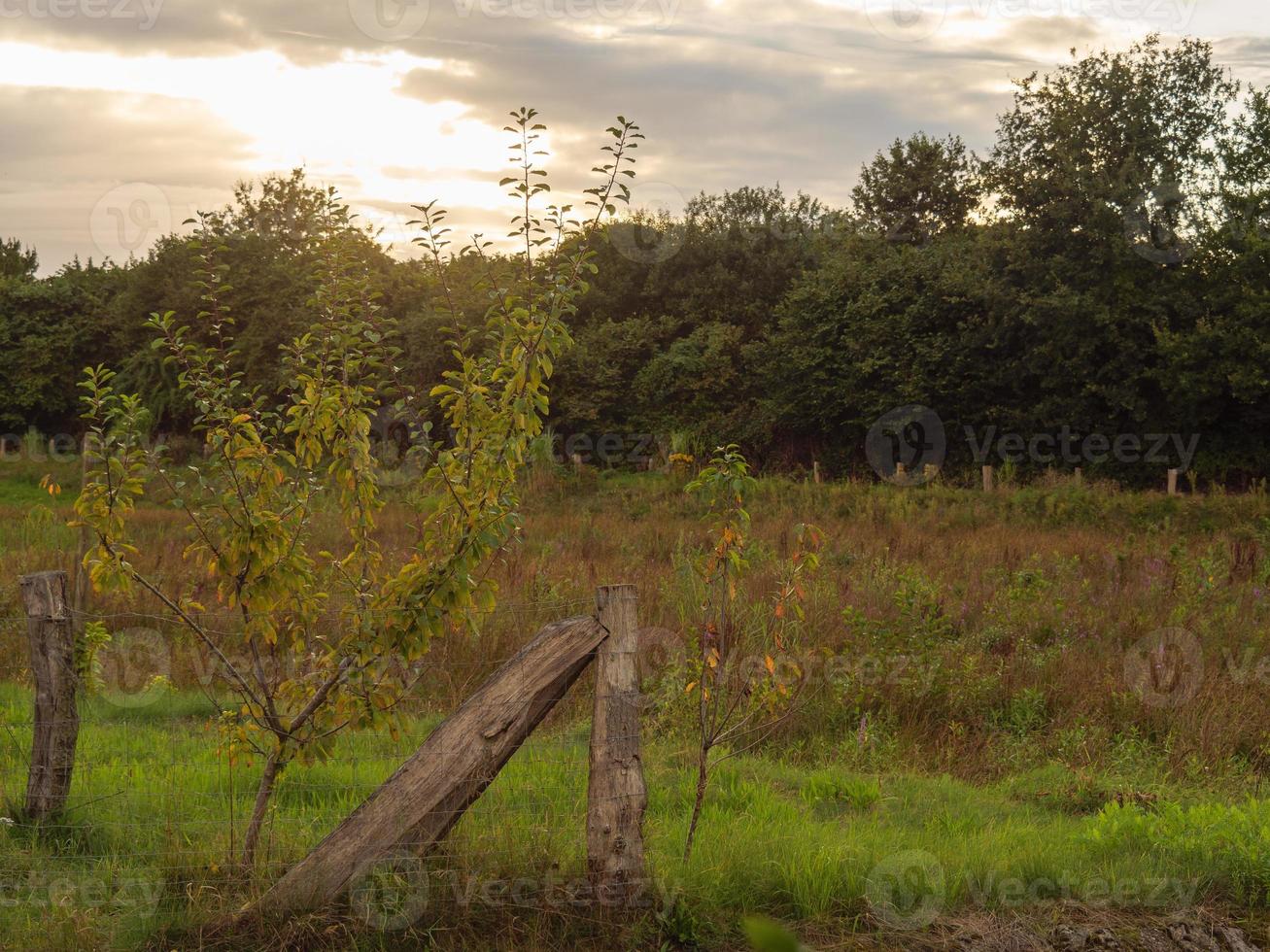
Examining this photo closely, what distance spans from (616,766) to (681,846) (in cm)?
85

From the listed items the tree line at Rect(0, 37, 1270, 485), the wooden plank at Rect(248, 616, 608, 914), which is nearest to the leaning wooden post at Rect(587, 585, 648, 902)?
the wooden plank at Rect(248, 616, 608, 914)

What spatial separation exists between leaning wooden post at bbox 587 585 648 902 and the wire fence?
0.59ft

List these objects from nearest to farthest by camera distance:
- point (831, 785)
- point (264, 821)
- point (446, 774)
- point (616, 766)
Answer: point (446, 774) < point (616, 766) < point (264, 821) < point (831, 785)

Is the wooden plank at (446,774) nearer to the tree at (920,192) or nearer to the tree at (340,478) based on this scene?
the tree at (340,478)

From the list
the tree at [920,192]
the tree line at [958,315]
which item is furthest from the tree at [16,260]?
the tree at [920,192]

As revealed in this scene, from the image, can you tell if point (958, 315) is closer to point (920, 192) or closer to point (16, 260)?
point (920, 192)

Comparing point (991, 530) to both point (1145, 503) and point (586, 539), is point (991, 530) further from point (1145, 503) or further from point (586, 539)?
point (586, 539)

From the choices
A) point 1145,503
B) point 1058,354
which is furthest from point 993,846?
point 1058,354

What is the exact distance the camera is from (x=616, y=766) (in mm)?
5094

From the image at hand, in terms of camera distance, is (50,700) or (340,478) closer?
(340,478)

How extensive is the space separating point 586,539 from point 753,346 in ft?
62.5

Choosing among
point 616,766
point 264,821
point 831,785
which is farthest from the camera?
point 831,785

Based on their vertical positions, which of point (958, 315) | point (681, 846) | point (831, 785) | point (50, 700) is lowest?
point (831, 785)

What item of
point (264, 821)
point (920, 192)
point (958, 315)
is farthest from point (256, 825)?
point (920, 192)
